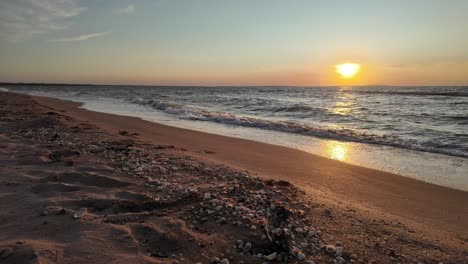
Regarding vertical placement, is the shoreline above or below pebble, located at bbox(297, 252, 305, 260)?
below

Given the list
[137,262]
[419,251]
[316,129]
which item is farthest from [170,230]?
[316,129]

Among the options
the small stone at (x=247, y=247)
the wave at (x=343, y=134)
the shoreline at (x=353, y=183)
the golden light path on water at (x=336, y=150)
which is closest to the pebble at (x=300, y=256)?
the small stone at (x=247, y=247)

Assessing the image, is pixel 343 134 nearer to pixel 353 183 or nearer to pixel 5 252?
pixel 353 183

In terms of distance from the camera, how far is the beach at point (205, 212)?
117 inches

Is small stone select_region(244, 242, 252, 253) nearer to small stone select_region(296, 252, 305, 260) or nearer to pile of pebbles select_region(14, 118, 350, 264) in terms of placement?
pile of pebbles select_region(14, 118, 350, 264)

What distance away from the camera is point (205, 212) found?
12.2ft

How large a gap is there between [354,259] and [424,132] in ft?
34.7

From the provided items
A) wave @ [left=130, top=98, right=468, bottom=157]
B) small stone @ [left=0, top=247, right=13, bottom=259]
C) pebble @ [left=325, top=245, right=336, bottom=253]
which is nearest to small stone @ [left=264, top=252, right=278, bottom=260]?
pebble @ [left=325, top=245, right=336, bottom=253]

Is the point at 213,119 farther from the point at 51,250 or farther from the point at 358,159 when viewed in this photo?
the point at 51,250

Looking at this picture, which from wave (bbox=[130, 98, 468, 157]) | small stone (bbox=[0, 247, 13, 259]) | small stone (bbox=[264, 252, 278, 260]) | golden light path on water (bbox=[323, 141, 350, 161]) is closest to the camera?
small stone (bbox=[0, 247, 13, 259])

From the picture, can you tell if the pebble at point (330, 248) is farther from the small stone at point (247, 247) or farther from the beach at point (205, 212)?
the small stone at point (247, 247)

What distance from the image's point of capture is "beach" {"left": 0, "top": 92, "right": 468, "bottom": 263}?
117 inches

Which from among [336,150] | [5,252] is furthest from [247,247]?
[336,150]

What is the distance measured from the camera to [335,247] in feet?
10.4
